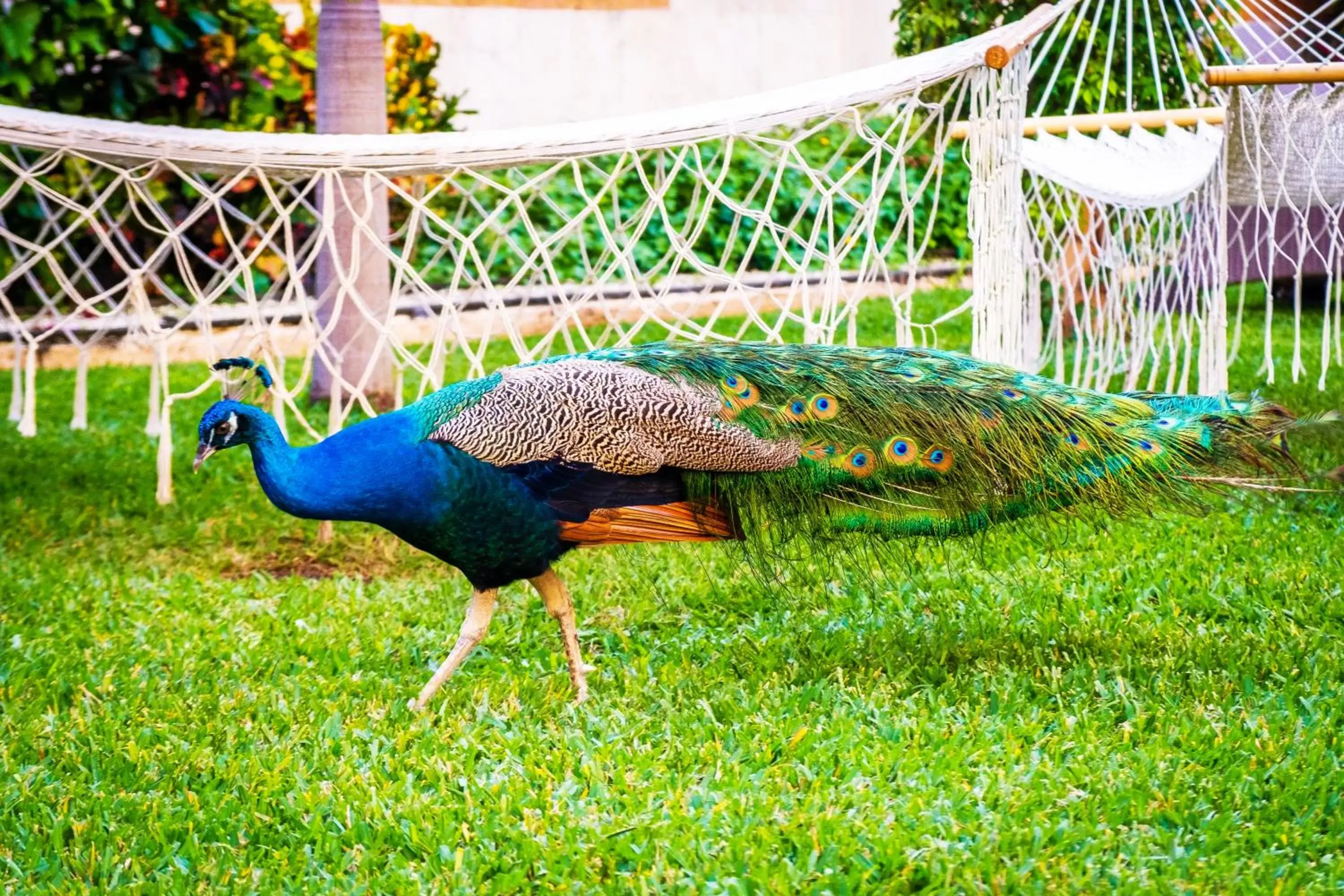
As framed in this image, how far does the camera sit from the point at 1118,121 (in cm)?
573

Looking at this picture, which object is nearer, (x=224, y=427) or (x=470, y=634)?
(x=224, y=427)

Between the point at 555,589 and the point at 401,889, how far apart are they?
3.06 feet

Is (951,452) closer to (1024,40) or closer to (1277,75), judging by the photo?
(1024,40)

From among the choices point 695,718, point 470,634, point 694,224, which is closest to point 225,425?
point 470,634

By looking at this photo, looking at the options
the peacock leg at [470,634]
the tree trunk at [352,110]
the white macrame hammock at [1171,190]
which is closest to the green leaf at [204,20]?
the tree trunk at [352,110]

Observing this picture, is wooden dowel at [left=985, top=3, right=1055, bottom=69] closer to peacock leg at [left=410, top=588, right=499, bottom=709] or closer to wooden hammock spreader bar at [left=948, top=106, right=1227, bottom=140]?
wooden hammock spreader bar at [left=948, top=106, right=1227, bottom=140]

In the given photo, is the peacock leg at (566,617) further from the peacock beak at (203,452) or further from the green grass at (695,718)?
the peacock beak at (203,452)

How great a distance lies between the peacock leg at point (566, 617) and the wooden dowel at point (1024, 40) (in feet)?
6.01

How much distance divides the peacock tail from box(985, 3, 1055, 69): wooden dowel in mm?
1214

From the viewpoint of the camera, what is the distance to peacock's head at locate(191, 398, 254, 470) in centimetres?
304

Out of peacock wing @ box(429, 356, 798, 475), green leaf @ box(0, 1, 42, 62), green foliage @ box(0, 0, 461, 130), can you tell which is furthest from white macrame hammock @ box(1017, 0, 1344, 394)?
green leaf @ box(0, 1, 42, 62)

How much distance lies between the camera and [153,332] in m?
4.65

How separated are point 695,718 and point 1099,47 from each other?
462 cm

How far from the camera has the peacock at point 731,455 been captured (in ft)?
10.0
